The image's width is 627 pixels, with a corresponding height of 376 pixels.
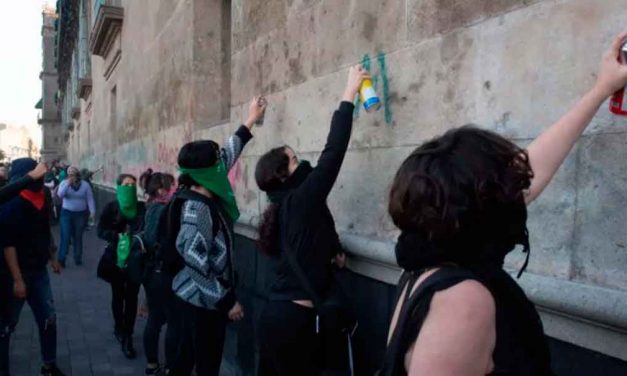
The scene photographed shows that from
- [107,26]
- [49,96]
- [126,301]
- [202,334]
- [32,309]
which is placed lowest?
[126,301]

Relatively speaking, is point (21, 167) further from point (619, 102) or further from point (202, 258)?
point (619, 102)

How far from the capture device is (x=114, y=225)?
5793 mm

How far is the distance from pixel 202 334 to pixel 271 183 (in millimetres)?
1111

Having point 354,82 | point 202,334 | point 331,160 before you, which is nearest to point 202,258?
point 202,334

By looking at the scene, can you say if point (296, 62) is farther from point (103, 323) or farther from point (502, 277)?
point (103, 323)

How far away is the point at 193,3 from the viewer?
708 cm

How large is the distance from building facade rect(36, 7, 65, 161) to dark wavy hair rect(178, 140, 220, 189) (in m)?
68.4

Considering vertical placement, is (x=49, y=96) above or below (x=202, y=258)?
above

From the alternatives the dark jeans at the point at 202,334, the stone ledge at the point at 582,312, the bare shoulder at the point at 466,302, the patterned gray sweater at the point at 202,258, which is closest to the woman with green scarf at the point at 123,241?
the dark jeans at the point at 202,334

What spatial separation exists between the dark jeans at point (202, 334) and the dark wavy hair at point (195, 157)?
0.71m

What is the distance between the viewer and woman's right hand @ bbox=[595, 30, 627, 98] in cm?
172

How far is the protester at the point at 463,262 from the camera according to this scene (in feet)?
4.37

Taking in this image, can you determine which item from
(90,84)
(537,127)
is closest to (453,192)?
(537,127)

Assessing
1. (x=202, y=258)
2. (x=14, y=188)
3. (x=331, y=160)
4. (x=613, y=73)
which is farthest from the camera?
(x=14, y=188)
